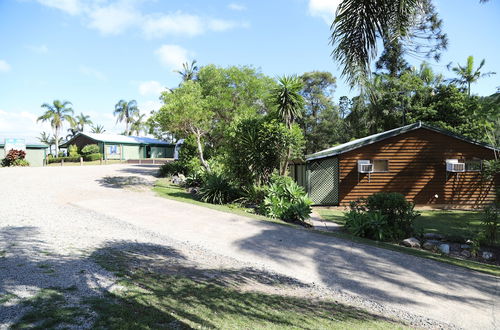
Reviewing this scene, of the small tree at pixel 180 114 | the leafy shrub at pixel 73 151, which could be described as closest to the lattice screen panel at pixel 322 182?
the small tree at pixel 180 114

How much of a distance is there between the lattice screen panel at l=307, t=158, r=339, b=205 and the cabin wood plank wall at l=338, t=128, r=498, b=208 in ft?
1.56

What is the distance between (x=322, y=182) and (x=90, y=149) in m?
30.9

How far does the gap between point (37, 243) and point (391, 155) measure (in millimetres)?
15357

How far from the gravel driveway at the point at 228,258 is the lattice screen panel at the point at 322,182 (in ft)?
22.6

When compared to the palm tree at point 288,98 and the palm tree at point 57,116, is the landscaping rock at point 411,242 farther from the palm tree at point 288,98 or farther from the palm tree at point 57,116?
the palm tree at point 57,116

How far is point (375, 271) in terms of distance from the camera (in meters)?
6.18

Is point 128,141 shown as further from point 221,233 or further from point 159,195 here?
point 221,233

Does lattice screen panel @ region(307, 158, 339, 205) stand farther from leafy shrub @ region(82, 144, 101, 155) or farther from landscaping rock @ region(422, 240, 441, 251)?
leafy shrub @ region(82, 144, 101, 155)

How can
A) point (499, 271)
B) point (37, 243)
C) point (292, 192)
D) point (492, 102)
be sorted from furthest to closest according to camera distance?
point (492, 102), point (292, 192), point (499, 271), point (37, 243)

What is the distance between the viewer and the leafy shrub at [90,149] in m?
36.2

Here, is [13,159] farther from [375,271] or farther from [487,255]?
[487,255]

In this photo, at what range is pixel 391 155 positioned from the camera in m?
15.8

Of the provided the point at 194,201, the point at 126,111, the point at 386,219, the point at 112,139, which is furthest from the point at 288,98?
the point at 126,111

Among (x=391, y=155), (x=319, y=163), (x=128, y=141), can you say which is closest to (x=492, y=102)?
(x=391, y=155)
